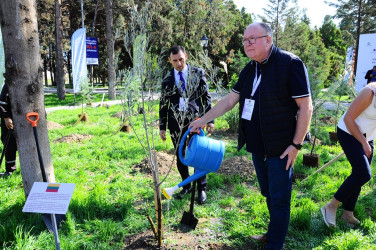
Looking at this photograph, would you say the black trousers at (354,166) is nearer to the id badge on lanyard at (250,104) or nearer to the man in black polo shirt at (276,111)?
the man in black polo shirt at (276,111)

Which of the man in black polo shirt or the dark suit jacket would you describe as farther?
the dark suit jacket

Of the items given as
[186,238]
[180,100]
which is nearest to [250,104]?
[180,100]

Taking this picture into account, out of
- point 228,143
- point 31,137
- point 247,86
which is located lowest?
point 228,143

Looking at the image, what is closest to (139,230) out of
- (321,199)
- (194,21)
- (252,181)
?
(252,181)

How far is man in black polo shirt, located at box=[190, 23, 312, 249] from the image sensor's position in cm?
207

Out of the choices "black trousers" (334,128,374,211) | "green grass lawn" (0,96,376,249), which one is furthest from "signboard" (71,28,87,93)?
"black trousers" (334,128,374,211)

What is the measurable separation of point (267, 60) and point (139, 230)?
79.6 inches

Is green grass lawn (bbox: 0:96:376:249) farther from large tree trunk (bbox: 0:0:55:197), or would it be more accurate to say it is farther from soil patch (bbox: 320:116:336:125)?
soil patch (bbox: 320:116:336:125)

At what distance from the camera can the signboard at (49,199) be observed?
2014 millimetres

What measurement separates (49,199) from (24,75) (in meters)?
1.29

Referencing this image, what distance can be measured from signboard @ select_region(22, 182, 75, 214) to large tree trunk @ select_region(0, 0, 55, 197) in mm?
803

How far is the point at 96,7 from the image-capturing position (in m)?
22.0

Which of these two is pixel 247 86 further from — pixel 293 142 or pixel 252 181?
pixel 252 181

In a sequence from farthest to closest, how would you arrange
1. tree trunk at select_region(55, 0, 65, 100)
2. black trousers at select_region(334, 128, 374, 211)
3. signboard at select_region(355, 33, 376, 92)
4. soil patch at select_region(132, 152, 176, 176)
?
tree trunk at select_region(55, 0, 65, 100)
signboard at select_region(355, 33, 376, 92)
soil patch at select_region(132, 152, 176, 176)
black trousers at select_region(334, 128, 374, 211)
